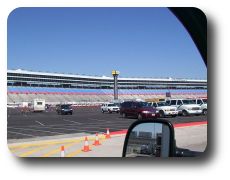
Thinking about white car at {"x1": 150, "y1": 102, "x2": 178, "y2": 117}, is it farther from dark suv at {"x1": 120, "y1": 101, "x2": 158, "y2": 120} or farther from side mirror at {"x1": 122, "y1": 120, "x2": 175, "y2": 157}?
side mirror at {"x1": 122, "y1": 120, "x2": 175, "y2": 157}

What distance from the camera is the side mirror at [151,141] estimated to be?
13.4 ft

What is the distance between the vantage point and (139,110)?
65.4ft

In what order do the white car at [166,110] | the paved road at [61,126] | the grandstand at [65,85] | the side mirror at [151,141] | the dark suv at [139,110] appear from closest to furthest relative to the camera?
the side mirror at [151,141], the grandstand at [65,85], the paved road at [61,126], the dark suv at [139,110], the white car at [166,110]

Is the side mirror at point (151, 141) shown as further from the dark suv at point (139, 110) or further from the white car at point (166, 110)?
the white car at point (166, 110)

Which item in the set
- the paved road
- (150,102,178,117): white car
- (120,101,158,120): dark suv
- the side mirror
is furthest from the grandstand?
(150,102,178,117): white car

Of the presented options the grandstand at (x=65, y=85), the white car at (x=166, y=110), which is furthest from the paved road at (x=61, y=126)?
the white car at (x=166, y=110)

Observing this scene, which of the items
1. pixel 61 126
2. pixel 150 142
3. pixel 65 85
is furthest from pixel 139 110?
pixel 150 142

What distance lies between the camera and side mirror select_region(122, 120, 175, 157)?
409cm

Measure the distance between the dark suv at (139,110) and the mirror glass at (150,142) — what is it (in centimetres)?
1407

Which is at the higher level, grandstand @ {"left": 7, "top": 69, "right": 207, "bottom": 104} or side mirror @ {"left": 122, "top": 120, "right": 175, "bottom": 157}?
grandstand @ {"left": 7, "top": 69, "right": 207, "bottom": 104}

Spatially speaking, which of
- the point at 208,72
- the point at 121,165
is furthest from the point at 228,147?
the point at 121,165

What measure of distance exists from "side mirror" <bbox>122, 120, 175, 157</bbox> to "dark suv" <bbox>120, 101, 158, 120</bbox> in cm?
1405

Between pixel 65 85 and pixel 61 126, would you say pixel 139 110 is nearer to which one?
pixel 61 126
